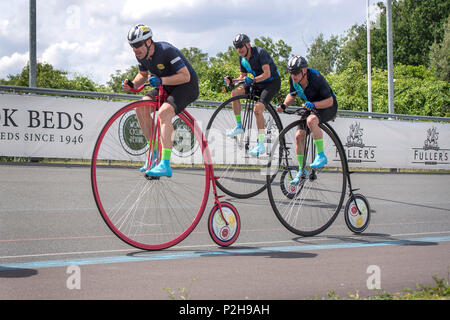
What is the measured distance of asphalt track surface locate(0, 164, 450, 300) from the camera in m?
4.36

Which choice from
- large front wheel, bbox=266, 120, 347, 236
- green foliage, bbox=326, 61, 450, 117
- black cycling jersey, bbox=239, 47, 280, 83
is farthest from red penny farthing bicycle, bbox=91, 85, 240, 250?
green foliage, bbox=326, 61, 450, 117

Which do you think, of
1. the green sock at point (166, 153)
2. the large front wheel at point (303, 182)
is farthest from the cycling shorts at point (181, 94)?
the large front wheel at point (303, 182)

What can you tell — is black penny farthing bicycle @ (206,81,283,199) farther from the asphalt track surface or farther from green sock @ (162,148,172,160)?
green sock @ (162,148,172,160)

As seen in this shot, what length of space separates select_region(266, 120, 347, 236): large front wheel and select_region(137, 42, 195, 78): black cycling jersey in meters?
1.95

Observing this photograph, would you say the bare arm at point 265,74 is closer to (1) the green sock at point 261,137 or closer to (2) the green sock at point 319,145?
(1) the green sock at point 261,137

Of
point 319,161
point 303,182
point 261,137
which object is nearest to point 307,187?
point 303,182

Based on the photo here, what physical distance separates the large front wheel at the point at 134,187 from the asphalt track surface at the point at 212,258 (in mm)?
226

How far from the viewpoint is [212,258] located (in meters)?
5.71

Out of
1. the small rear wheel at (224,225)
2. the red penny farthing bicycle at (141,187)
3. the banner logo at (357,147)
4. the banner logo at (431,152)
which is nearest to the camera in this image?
the red penny farthing bicycle at (141,187)

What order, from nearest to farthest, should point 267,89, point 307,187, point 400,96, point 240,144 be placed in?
1. point 307,187
2. point 267,89
3. point 240,144
4. point 400,96

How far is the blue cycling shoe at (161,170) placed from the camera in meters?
5.80

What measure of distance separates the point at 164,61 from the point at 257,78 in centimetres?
248

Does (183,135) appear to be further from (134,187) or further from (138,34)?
(138,34)
